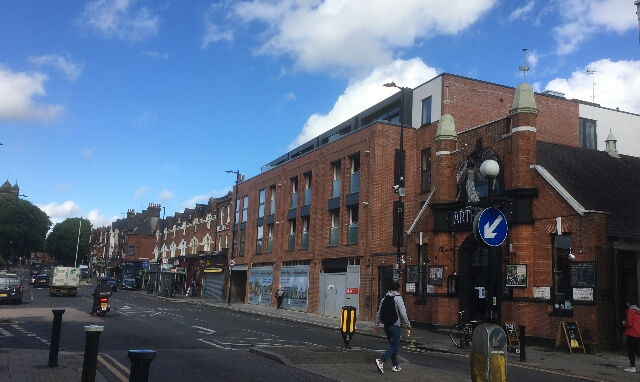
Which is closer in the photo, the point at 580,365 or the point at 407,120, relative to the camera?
the point at 580,365

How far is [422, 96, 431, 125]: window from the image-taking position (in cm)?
3161

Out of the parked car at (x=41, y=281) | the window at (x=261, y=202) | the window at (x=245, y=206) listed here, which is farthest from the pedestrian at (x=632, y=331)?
the parked car at (x=41, y=281)

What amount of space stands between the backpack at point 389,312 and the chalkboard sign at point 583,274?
9450mm

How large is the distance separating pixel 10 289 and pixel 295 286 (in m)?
18.0

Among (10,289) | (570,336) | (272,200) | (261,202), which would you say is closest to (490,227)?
(570,336)

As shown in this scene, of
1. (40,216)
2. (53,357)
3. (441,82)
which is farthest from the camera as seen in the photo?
(40,216)

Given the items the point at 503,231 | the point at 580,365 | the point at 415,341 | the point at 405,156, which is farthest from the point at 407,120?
the point at 503,231

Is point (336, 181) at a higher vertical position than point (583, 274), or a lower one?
higher

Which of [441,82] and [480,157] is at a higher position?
[441,82]

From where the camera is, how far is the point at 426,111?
3194 cm

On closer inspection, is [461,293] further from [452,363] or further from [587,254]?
[452,363]

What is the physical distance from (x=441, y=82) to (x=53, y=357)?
990 inches

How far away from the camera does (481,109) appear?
32.0m

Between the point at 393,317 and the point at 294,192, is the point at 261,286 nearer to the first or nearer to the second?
the point at 294,192
